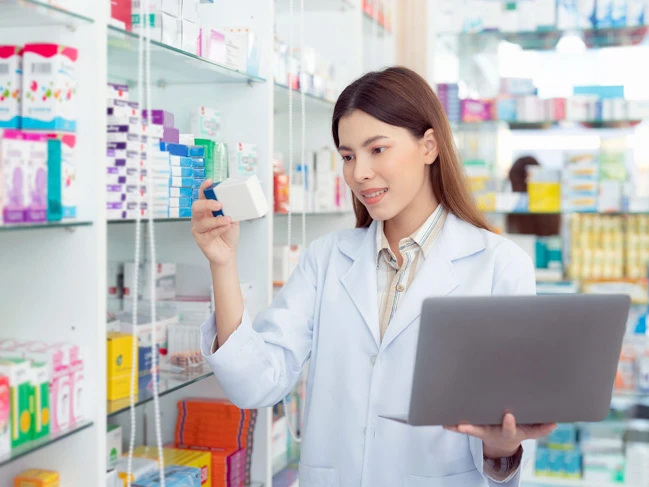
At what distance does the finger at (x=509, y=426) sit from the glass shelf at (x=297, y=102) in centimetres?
166

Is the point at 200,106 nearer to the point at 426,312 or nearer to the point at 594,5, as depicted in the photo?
the point at 426,312

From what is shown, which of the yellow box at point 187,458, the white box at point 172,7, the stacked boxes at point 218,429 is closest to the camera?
the white box at point 172,7

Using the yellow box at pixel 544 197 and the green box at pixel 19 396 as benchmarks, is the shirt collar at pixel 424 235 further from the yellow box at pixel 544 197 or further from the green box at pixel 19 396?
the yellow box at pixel 544 197

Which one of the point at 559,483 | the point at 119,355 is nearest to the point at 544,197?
the point at 559,483

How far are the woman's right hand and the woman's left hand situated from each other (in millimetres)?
657

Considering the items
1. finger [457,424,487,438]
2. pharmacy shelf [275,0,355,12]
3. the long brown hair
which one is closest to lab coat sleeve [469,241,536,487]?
the long brown hair

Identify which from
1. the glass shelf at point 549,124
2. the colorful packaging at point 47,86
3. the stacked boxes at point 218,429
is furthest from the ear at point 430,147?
the glass shelf at point 549,124

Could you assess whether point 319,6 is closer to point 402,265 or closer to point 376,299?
point 402,265

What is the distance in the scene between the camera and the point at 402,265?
7.03 ft

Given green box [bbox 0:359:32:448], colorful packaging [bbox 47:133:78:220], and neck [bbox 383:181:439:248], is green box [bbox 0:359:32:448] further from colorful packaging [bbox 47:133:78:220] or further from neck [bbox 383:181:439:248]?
neck [bbox 383:181:439:248]

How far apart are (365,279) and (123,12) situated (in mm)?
907

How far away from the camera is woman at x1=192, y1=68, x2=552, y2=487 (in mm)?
1952

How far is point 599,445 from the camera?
447cm

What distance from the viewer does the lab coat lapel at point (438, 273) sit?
200 cm
